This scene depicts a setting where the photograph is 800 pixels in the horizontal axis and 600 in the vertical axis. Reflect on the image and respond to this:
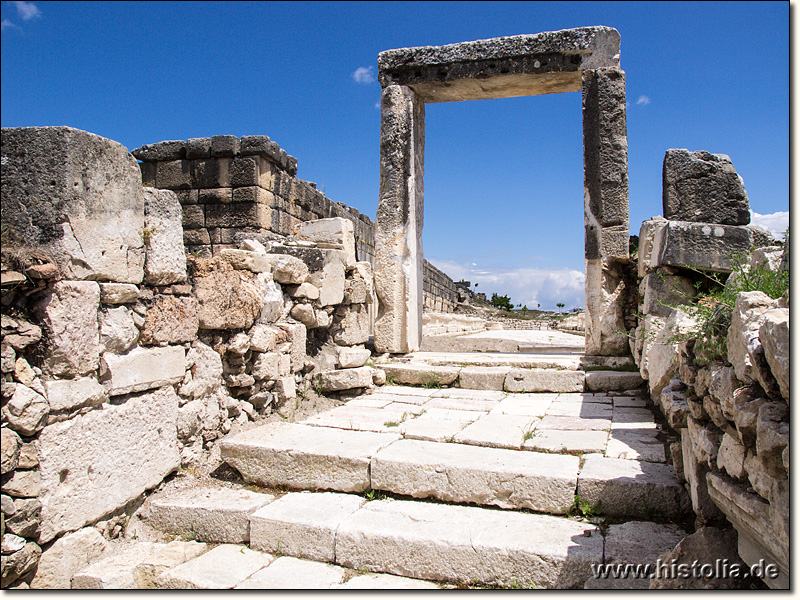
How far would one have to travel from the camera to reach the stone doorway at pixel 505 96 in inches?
240

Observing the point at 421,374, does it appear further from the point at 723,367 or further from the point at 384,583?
the point at 723,367

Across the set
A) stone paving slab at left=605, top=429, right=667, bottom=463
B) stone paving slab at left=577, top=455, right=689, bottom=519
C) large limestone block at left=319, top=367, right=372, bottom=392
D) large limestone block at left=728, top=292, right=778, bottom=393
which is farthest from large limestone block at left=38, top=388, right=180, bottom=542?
large limestone block at left=728, top=292, right=778, bottom=393

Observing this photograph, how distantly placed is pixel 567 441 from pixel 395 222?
3616 mm

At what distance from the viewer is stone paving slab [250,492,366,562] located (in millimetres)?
2967

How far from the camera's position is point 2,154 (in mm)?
2930

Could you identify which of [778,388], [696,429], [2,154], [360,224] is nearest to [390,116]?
[2,154]

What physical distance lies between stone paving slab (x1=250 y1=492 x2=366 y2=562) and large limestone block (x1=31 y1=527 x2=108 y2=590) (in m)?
0.80

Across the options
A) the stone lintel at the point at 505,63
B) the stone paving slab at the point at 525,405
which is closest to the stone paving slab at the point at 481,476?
the stone paving slab at the point at 525,405

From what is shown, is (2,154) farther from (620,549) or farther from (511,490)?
(620,549)

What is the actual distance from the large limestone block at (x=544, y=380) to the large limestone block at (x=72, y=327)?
12.8 ft

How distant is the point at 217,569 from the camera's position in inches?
113

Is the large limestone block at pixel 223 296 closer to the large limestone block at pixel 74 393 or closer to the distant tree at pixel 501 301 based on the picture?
the large limestone block at pixel 74 393

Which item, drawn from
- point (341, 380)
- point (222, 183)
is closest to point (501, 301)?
point (222, 183)

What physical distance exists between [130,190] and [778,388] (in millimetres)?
3258
